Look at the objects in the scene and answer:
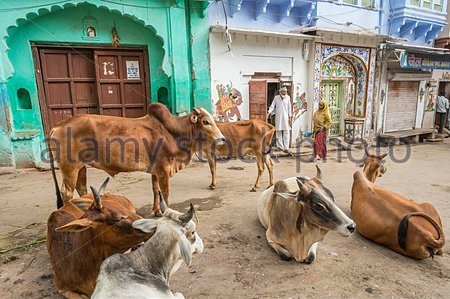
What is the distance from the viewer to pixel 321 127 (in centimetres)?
791

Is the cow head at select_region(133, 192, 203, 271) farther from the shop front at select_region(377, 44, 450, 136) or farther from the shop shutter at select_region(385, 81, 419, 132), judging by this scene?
the shop shutter at select_region(385, 81, 419, 132)

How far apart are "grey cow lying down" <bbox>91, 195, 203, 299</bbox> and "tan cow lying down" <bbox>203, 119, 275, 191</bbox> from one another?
3635 mm

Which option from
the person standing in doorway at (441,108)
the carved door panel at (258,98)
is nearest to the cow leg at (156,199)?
the carved door panel at (258,98)

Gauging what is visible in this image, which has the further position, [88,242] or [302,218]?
[302,218]

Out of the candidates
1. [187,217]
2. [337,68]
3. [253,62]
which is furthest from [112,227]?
[337,68]

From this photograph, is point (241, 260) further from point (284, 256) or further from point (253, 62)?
point (253, 62)

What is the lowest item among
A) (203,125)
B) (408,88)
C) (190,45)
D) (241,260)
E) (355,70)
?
(241,260)

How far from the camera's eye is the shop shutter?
11935 mm

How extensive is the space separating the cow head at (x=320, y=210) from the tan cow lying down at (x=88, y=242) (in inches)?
53.0

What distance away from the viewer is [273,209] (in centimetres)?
326

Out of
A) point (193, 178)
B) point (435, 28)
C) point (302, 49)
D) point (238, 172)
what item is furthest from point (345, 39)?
point (193, 178)

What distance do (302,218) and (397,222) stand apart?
4.07 ft

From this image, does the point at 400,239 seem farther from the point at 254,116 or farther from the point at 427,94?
the point at 427,94

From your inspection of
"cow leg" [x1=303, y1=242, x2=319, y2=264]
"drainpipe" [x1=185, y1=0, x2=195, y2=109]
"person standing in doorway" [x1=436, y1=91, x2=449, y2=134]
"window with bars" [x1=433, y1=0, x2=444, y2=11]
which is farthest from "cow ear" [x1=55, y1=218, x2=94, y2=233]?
"person standing in doorway" [x1=436, y1=91, x2=449, y2=134]
